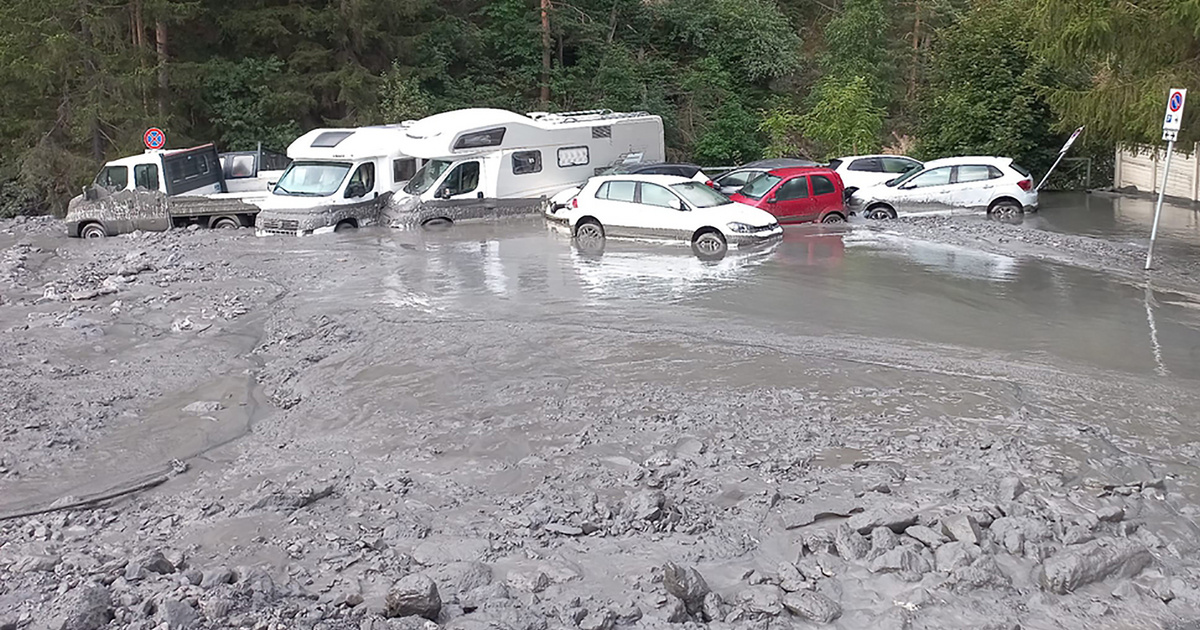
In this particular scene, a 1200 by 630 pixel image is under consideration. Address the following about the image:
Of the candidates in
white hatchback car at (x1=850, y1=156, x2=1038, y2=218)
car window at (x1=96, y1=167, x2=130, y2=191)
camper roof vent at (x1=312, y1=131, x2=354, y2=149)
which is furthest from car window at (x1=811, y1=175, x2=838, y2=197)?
car window at (x1=96, y1=167, x2=130, y2=191)

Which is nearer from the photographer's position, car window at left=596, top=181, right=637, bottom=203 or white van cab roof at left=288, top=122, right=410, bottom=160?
car window at left=596, top=181, right=637, bottom=203

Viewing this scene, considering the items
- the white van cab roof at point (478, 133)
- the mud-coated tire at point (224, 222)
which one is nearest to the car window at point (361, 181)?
the white van cab roof at point (478, 133)

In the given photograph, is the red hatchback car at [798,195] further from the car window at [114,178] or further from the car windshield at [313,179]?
the car window at [114,178]

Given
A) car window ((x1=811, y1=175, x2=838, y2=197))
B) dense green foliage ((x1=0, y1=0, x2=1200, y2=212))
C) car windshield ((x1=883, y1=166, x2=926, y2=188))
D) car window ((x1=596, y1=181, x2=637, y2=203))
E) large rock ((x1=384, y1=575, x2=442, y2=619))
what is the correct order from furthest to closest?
1. dense green foliage ((x1=0, y1=0, x2=1200, y2=212))
2. car windshield ((x1=883, y1=166, x2=926, y2=188))
3. car window ((x1=811, y1=175, x2=838, y2=197))
4. car window ((x1=596, y1=181, x2=637, y2=203))
5. large rock ((x1=384, y1=575, x2=442, y2=619))

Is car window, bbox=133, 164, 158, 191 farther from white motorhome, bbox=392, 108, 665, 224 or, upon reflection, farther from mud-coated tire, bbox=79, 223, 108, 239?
white motorhome, bbox=392, 108, 665, 224

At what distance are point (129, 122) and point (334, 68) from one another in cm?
658

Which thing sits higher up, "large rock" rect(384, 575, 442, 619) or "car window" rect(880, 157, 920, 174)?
"car window" rect(880, 157, 920, 174)

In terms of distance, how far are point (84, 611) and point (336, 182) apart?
1723 cm

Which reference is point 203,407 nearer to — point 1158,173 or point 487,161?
point 487,161

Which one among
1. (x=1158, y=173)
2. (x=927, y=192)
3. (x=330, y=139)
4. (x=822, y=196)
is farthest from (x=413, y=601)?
(x=1158, y=173)

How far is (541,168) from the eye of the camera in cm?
2314

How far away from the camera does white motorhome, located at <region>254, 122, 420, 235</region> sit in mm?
20828

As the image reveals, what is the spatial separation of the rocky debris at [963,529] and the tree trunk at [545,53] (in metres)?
31.7

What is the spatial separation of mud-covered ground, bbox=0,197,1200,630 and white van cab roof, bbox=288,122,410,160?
6704 mm
